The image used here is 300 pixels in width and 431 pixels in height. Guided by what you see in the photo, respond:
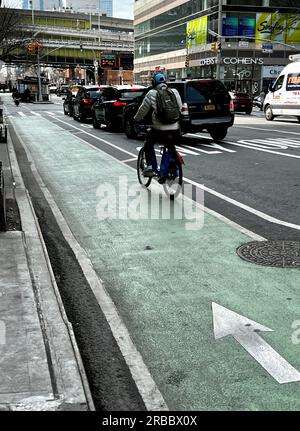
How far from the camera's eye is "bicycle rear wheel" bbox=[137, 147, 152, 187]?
9.52 meters

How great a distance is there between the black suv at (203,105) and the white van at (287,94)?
41.7 ft

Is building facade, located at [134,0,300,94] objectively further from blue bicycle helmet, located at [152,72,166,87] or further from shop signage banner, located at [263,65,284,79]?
blue bicycle helmet, located at [152,72,166,87]

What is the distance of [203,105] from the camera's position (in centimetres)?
1686

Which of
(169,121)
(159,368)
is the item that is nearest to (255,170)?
(169,121)

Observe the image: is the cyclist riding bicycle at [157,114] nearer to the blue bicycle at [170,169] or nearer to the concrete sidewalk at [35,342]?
the blue bicycle at [170,169]

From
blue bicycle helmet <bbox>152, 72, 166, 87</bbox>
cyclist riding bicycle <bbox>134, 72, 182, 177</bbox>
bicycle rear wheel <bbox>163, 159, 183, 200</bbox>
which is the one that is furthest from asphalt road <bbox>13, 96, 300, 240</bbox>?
blue bicycle helmet <bbox>152, 72, 166, 87</bbox>

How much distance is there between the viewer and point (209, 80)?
17.1m

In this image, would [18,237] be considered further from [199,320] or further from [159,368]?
[159,368]

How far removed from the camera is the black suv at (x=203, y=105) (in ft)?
54.6

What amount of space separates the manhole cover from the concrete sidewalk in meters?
2.14

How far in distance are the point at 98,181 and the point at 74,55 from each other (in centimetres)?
9868

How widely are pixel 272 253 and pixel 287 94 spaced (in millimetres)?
25025

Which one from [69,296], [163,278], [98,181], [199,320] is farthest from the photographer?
[98,181]
